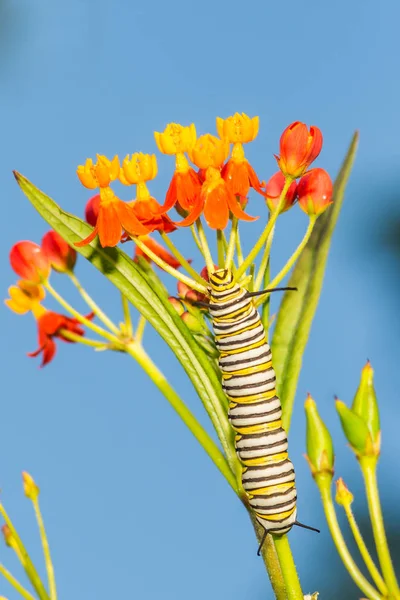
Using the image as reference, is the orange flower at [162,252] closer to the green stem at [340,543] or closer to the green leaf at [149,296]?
the green leaf at [149,296]

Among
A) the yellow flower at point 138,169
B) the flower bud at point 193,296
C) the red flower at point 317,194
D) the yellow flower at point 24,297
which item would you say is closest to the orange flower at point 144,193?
the yellow flower at point 138,169

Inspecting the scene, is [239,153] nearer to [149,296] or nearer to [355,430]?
[149,296]

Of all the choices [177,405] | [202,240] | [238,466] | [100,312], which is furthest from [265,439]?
[100,312]

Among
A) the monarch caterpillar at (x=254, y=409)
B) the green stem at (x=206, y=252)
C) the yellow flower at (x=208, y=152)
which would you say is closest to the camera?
the monarch caterpillar at (x=254, y=409)

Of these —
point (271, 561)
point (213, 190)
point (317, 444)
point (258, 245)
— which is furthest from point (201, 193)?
point (271, 561)

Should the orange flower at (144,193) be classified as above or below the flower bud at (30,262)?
above

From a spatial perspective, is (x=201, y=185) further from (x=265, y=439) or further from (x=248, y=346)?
(x=265, y=439)

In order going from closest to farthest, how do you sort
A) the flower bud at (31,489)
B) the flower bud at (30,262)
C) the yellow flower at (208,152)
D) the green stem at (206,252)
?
1. the green stem at (206,252)
2. the yellow flower at (208,152)
3. the flower bud at (31,489)
4. the flower bud at (30,262)

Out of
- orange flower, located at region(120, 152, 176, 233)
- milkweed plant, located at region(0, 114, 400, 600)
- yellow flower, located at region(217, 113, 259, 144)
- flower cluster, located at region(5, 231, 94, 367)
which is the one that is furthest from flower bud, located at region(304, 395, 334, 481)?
flower cluster, located at region(5, 231, 94, 367)
